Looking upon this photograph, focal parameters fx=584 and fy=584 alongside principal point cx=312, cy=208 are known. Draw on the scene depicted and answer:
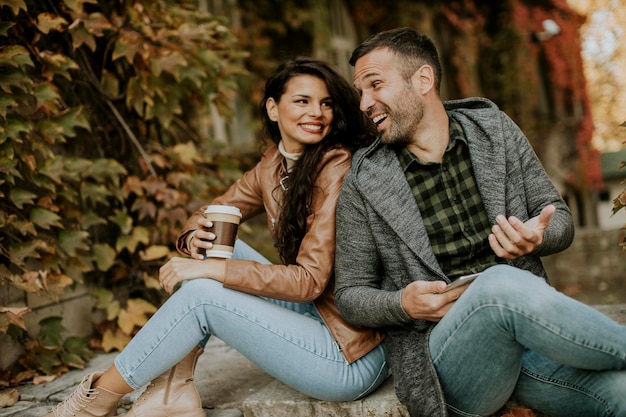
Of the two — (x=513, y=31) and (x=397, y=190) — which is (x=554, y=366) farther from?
(x=513, y=31)

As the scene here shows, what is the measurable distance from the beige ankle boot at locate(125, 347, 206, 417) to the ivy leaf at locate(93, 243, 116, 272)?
1.21 meters

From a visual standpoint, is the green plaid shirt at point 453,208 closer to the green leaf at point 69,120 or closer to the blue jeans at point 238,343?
the blue jeans at point 238,343

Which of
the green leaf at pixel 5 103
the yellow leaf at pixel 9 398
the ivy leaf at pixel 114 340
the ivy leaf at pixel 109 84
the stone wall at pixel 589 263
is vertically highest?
the ivy leaf at pixel 109 84

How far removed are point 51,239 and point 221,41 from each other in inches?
61.3

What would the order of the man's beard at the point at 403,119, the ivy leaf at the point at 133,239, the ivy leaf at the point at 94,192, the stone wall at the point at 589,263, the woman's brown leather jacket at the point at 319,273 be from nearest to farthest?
the woman's brown leather jacket at the point at 319,273, the man's beard at the point at 403,119, the ivy leaf at the point at 94,192, the ivy leaf at the point at 133,239, the stone wall at the point at 589,263

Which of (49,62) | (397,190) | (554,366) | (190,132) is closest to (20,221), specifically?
(49,62)

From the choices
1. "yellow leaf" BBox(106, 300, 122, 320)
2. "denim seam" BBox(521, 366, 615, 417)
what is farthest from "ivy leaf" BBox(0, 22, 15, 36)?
"denim seam" BBox(521, 366, 615, 417)

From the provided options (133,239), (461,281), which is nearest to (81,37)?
(133,239)

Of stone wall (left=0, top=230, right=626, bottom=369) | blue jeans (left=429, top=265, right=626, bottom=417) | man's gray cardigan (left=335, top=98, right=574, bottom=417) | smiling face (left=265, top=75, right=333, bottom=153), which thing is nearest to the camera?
blue jeans (left=429, top=265, right=626, bottom=417)

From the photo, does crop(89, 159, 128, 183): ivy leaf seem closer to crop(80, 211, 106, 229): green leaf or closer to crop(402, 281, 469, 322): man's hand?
crop(80, 211, 106, 229): green leaf

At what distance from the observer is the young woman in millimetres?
1921

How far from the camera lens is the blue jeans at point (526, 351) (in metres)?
1.52

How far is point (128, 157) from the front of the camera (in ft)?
11.3

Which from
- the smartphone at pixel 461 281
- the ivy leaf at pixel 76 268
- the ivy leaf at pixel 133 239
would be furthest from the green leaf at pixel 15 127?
the smartphone at pixel 461 281
